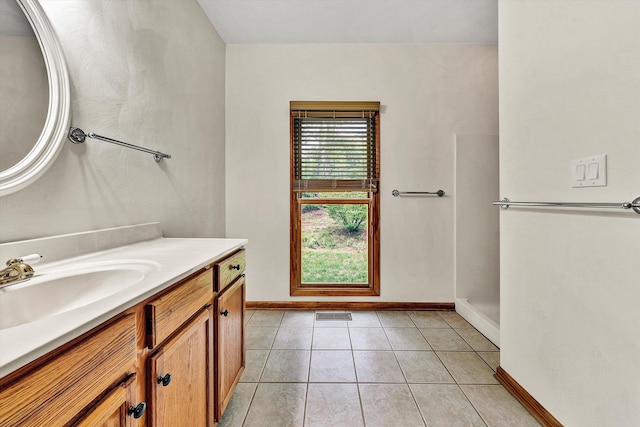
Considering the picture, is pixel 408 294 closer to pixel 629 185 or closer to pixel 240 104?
pixel 629 185

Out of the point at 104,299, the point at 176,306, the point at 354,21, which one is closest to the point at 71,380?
the point at 104,299

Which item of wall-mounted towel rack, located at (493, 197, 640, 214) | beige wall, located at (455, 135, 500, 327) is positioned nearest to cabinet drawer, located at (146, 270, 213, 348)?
wall-mounted towel rack, located at (493, 197, 640, 214)

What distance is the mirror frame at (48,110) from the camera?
0.94 meters

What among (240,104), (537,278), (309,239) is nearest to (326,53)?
(240,104)

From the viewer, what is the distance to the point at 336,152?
2.72 meters

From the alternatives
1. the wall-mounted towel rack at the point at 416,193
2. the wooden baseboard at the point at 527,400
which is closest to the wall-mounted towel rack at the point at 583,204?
the wooden baseboard at the point at 527,400

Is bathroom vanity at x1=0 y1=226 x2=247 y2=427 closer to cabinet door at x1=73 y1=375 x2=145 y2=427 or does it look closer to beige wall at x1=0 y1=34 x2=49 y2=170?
cabinet door at x1=73 y1=375 x2=145 y2=427

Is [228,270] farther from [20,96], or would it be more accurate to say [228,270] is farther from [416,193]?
[416,193]

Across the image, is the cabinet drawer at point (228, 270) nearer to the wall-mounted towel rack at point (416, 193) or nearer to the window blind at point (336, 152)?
the window blind at point (336, 152)

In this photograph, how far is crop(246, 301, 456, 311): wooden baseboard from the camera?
2.71m

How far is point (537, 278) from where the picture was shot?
1378mm

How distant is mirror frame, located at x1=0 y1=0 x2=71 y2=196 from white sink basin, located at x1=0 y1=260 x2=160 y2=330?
1.05ft

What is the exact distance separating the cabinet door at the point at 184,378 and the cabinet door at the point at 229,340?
0.23 feet

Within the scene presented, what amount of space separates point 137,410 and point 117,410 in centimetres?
7
